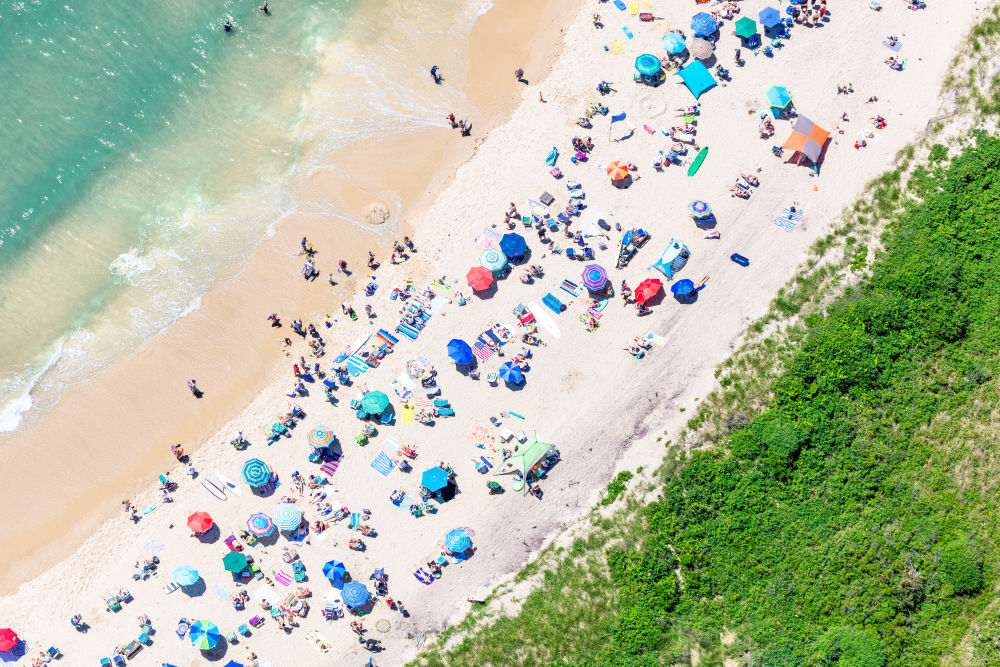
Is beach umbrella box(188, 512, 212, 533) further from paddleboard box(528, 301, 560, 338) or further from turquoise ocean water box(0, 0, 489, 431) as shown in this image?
paddleboard box(528, 301, 560, 338)

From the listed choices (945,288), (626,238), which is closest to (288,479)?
(626,238)

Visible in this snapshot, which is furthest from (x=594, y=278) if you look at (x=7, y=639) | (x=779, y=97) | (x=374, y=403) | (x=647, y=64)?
(x=7, y=639)

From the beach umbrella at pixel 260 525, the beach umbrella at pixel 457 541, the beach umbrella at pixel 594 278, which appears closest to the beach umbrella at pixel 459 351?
the beach umbrella at pixel 594 278

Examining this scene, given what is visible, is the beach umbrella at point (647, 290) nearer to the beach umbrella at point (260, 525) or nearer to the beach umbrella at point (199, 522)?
the beach umbrella at point (260, 525)

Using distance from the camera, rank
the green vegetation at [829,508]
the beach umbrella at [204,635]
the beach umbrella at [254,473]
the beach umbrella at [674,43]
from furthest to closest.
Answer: the beach umbrella at [674,43], the beach umbrella at [254,473], the beach umbrella at [204,635], the green vegetation at [829,508]

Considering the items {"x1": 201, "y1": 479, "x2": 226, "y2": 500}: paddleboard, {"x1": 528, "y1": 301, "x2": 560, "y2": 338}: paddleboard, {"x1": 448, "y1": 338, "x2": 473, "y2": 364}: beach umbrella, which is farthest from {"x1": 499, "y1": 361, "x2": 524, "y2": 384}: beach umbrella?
{"x1": 201, "y1": 479, "x2": 226, "y2": 500}: paddleboard

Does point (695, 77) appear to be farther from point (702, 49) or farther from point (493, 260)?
point (493, 260)
